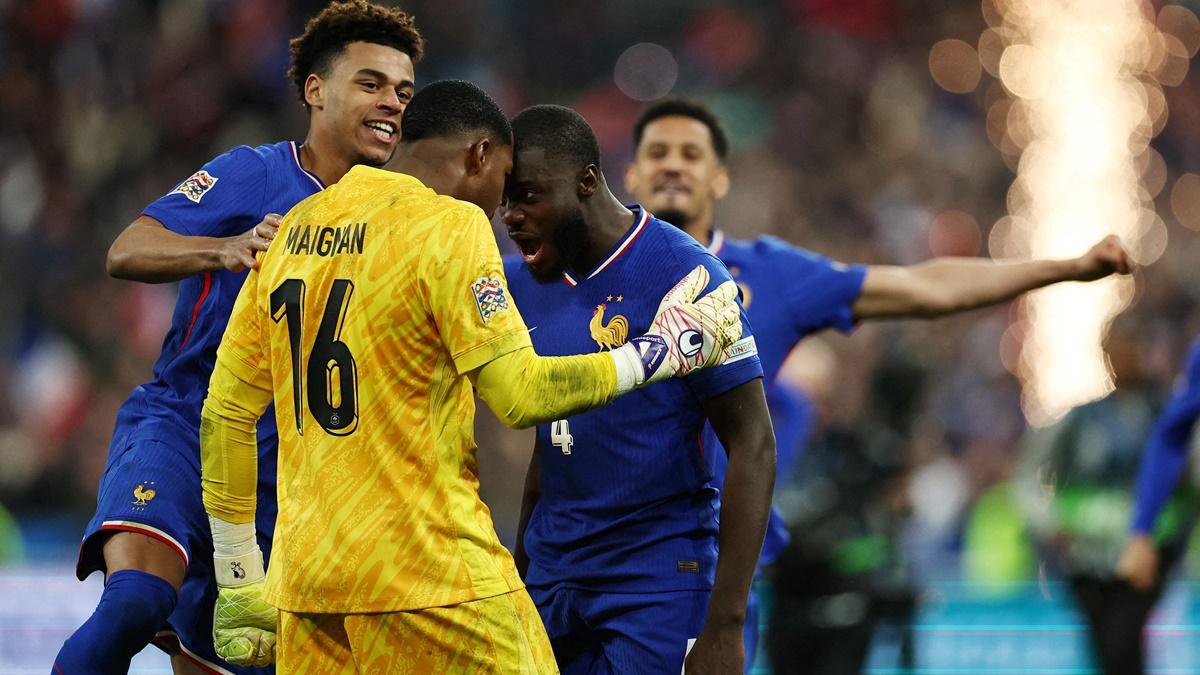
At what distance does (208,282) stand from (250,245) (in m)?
0.87

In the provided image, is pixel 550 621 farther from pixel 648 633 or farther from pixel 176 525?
pixel 176 525

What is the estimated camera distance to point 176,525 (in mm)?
4684

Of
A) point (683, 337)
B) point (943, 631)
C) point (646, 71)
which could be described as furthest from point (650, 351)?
point (646, 71)

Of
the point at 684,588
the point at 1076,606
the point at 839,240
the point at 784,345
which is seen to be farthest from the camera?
the point at 839,240

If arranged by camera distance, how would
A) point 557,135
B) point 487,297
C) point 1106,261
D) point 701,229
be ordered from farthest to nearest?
point 701,229 < point 1106,261 < point 557,135 < point 487,297

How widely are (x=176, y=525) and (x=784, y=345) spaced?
7.77 feet

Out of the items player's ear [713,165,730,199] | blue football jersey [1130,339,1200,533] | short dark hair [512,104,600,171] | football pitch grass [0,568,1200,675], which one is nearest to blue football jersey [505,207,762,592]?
short dark hair [512,104,600,171]

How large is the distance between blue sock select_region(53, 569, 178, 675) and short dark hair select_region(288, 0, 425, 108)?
1.66 m

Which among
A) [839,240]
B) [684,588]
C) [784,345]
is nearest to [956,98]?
[839,240]

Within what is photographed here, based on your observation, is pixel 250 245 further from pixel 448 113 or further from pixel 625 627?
pixel 625 627

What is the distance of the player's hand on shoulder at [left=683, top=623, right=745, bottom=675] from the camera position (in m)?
4.00

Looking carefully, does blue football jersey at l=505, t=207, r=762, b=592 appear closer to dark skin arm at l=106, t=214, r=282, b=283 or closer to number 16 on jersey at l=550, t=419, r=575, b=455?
number 16 on jersey at l=550, t=419, r=575, b=455

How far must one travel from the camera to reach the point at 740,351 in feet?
13.5

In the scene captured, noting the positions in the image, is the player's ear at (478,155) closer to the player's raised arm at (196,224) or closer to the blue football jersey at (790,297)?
the player's raised arm at (196,224)
